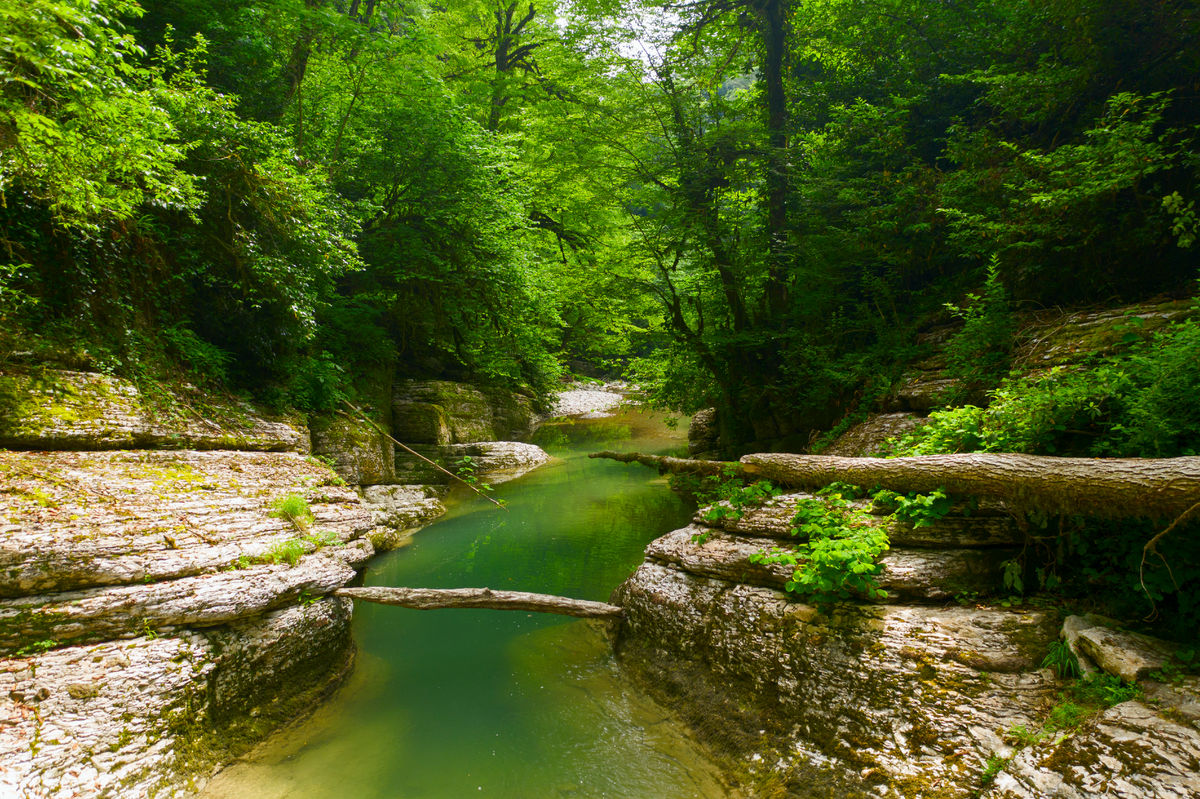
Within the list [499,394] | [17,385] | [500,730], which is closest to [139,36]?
[17,385]

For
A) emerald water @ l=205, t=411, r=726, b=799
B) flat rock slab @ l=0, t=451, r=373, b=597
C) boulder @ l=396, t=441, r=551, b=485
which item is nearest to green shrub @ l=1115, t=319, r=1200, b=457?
emerald water @ l=205, t=411, r=726, b=799

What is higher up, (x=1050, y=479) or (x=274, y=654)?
(x=1050, y=479)

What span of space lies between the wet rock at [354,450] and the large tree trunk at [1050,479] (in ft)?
28.9

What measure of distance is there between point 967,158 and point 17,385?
1252 centimetres

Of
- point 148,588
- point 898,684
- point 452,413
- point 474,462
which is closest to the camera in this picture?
point 898,684

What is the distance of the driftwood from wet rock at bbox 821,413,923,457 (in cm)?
372

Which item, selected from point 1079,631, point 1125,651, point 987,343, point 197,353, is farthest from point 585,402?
point 1125,651

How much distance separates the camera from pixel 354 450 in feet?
34.3

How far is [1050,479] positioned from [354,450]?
1069 centimetres

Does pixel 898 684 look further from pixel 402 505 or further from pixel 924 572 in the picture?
pixel 402 505

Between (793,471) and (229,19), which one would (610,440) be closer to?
(793,471)

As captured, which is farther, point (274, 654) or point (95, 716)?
point (274, 654)

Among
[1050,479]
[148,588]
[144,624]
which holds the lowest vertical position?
[144,624]

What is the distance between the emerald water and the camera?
4.16 metres
